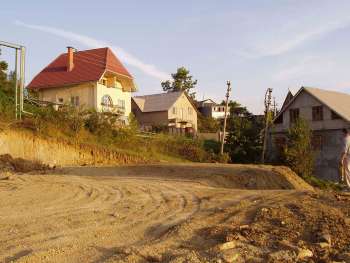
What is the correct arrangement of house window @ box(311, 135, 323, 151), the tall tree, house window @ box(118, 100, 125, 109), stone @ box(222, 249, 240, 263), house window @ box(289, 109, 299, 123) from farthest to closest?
house window @ box(118, 100, 125, 109), house window @ box(289, 109, 299, 123), house window @ box(311, 135, 323, 151), the tall tree, stone @ box(222, 249, 240, 263)

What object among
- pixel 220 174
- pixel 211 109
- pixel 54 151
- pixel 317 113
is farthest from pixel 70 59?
pixel 211 109

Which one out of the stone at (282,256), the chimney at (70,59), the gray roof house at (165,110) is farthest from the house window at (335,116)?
the stone at (282,256)

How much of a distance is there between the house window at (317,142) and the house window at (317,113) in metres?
1.45

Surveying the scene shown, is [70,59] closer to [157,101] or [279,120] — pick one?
[157,101]

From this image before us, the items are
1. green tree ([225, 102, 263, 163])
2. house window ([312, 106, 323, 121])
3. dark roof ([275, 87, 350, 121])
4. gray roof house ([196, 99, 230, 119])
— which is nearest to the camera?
dark roof ([275, 87, 350, 121])

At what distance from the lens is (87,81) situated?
1500 inches

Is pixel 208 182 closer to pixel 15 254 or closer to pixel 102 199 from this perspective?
pixel 102 199

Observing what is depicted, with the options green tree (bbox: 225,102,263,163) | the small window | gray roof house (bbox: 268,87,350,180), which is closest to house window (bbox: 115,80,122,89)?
green tree (bbox: 225,102,263,163)

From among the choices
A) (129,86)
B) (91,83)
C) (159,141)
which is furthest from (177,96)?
(159,141)

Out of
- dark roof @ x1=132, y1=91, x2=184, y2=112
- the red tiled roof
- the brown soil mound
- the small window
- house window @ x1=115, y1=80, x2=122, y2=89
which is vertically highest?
the red tiled roof

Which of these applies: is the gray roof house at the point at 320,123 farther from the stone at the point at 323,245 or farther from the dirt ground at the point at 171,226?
the stone at the point at 323,245

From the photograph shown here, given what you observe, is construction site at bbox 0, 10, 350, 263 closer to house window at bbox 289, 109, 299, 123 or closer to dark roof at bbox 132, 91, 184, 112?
house window at bbox 289, 109, 299, 123

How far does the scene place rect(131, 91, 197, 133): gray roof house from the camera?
52312mm

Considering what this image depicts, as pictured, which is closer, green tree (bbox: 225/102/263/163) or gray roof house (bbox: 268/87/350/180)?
gray roof house (bbox: 268/87/350/180)
